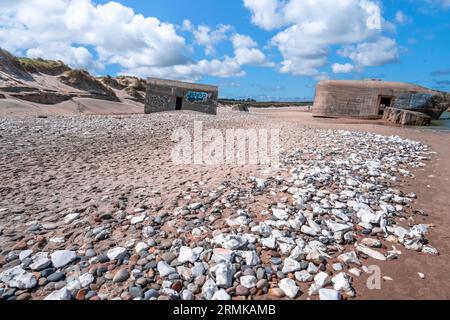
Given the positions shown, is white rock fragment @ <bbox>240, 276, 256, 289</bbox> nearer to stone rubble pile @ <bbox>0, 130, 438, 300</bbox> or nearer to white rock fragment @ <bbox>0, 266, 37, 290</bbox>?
stone rubble pile @ <bbox>0, 130, 438, 300</bbox>

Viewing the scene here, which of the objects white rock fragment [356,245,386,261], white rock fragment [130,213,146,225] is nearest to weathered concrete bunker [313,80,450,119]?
white rock fragment [356,245,386,261]

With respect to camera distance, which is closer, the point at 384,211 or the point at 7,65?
the point at 384,211

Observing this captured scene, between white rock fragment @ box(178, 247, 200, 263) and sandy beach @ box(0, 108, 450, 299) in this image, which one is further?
white rock fragment @ box(178, 247, 200, 263)

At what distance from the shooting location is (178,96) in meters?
30.7

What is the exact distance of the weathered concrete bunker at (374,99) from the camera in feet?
89.1

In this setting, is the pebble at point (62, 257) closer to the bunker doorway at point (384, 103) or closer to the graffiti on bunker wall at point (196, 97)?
the graffiti on bunker wall at point (196, 97)

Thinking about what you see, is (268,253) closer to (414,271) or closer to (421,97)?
(414,271)

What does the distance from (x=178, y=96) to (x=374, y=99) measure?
21.6m

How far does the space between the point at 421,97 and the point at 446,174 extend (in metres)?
25.1

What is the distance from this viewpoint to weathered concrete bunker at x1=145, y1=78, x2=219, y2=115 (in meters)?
29.7

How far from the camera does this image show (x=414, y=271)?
317cm

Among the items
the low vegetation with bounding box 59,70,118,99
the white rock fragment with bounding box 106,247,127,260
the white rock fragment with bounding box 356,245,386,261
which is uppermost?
the low vegetation with bounding box 59,70,118,99

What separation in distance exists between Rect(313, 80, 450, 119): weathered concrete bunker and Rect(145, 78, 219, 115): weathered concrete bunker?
13.3 meters
